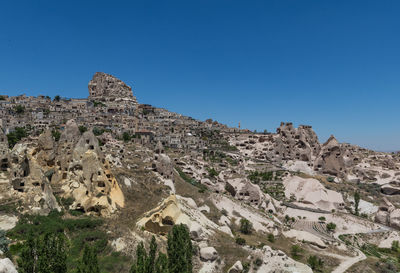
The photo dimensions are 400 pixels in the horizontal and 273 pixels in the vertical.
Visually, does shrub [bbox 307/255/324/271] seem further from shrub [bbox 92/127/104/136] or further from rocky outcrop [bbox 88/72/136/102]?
rocky outcrop [bbox 88/72/136/102]

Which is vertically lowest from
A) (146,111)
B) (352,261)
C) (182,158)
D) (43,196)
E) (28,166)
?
(352,261)

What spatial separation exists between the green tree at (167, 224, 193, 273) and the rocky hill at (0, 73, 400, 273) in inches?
179

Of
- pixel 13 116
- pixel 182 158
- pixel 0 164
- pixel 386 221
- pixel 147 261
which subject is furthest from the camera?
pixel 13 116

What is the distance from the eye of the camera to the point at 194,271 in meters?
26.3

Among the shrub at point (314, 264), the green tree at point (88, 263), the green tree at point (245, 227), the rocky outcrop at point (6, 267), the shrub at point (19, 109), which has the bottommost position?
the shrub at point (314, 264)

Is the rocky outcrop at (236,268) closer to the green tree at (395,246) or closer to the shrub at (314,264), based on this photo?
the shrub at (314,264)

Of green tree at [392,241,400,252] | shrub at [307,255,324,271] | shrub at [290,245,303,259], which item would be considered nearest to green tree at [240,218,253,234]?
shrub at [290,245,303,259]

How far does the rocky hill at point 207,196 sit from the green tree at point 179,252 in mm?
4558

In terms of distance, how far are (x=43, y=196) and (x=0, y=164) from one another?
7.12m

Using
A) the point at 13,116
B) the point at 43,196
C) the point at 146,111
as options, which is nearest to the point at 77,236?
the point at 43,196

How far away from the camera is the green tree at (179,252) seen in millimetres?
21438

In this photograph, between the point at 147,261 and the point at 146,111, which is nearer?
the point at 147,261

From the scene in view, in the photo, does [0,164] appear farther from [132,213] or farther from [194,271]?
[194,271]

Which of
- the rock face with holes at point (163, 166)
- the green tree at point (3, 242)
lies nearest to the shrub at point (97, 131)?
the rock face with holes at point (163, 166)
